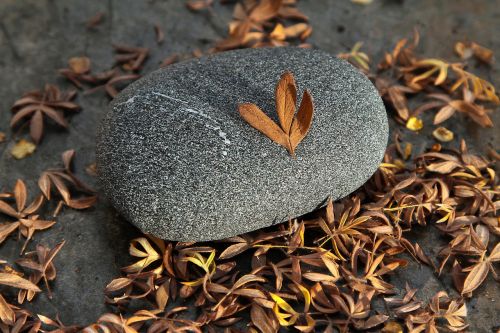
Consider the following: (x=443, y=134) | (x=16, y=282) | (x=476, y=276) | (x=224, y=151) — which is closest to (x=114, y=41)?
(x=224, y=151)

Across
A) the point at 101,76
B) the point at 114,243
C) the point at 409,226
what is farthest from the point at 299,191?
the point at 101,76

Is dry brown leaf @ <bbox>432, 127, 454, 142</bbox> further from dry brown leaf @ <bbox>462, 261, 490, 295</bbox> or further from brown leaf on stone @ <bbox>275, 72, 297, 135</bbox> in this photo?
brown leaf on stone @ <bbox>275, 72, 297, 135</bbox>

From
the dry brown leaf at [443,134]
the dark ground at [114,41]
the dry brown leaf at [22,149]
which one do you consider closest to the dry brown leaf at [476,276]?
the dark ground at [114,41]

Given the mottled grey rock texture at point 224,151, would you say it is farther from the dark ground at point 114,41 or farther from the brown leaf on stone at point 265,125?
the dark ground at point 114,41

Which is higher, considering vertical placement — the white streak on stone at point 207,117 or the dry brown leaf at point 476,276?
the white streak on stone at point 207,117

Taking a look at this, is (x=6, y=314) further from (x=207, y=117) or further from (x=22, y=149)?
(x=207, y=117)
